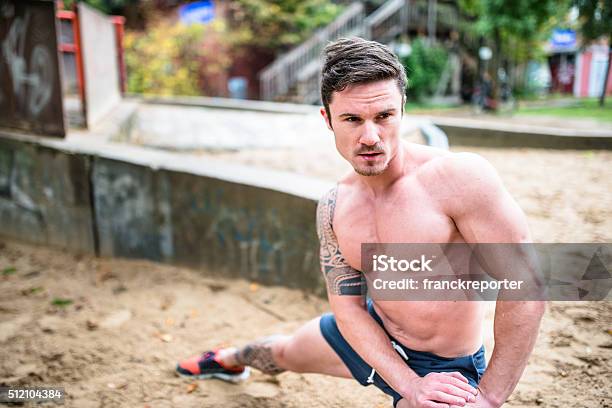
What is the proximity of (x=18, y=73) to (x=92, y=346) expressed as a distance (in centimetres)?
342

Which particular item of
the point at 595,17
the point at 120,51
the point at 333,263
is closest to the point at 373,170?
the point at 333,263

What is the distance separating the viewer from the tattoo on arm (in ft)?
6.98

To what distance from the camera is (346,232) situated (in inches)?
82.0

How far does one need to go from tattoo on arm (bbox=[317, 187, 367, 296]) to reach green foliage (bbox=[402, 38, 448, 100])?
17.3m

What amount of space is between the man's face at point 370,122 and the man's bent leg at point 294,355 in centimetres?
91

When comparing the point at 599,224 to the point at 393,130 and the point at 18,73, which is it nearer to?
the point at 393,130

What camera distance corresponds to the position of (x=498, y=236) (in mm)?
1718

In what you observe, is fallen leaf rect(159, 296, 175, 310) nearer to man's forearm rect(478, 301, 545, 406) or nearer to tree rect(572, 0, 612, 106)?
man's forearm rect(478, 301, 545, 406)

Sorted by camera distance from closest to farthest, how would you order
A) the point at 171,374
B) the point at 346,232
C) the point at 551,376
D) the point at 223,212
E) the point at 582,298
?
the point at 346,232 → the point at 551,376 → the point at 171,374 → the point at 582,298 → the point at 223,212

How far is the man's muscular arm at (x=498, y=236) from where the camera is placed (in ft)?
5.61

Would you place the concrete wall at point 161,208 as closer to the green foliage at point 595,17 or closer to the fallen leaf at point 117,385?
the fallen leaf at point 117,385

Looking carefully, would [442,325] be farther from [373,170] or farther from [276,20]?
[276,20]

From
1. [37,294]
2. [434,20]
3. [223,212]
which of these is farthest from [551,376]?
[434,20]

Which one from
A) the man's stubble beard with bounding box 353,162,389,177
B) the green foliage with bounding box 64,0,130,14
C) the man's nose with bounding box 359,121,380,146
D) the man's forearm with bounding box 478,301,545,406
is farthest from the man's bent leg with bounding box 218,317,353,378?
the green foliage with bounding box 64,0,130,14
